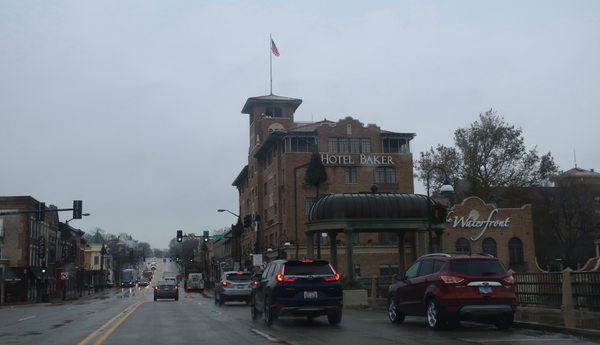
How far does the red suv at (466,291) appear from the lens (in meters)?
15.6

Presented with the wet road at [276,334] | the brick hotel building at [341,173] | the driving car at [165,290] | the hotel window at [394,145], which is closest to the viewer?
the wet road at [276,334]

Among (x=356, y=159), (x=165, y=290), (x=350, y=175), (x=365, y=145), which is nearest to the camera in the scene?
(x=165, y=290)

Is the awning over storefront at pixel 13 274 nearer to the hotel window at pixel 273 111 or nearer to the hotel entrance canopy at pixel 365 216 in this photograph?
the hotel window at pixel 273 111

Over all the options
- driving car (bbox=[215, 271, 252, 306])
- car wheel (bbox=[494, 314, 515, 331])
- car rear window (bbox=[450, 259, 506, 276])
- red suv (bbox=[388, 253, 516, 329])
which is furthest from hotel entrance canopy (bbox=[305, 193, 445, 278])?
car rear window (bbox=[450, 259, 506, 276])

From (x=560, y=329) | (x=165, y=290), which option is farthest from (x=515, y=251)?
(x=560, y=329)

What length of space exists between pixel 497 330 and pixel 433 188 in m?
56.3

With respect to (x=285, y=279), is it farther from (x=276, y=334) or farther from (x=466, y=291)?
(x=466, y=291)

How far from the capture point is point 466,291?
15.6 m

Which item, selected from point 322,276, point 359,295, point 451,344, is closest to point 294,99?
point 359,295

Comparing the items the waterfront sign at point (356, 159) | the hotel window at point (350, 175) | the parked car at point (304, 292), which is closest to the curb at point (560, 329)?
the parked car at point (304, 292)

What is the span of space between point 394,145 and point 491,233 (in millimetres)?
14200

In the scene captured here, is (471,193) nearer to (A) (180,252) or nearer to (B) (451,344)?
(B) (451,344)

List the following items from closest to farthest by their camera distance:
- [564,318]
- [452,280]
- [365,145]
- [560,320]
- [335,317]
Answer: [452,280] < [560,320] < [564,318] < [335,317] < [365,145]

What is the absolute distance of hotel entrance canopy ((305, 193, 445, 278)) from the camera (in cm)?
3550
